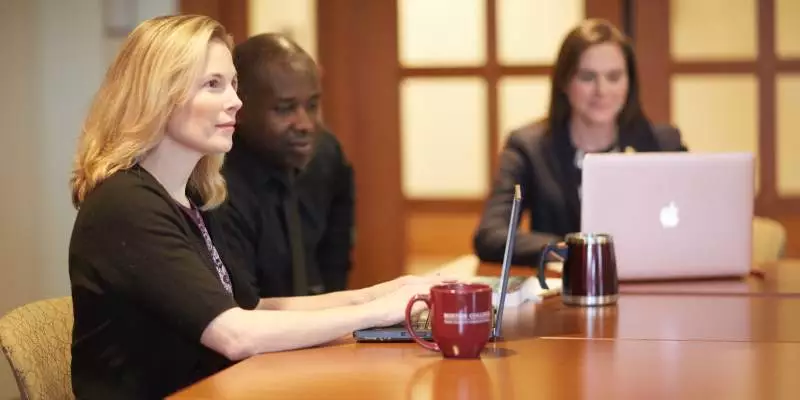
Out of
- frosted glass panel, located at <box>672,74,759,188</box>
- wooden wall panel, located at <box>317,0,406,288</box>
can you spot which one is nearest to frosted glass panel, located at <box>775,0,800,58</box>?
frosted glass panel, located at <box>672,74,759,188</box>

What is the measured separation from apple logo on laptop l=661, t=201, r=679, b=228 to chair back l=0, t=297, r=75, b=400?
129cm

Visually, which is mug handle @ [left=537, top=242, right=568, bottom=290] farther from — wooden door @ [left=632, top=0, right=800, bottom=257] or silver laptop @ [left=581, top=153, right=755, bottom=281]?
wooden door @ [left=632, top=0, right=800, bottom=257]

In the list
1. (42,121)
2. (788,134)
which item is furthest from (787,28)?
(42,121)

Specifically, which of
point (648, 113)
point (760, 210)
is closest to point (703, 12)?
point (648, 113)

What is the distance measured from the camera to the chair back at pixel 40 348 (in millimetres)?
1889

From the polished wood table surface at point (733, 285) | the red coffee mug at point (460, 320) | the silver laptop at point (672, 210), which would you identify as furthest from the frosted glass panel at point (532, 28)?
the red coffee mug at point (460, 320)

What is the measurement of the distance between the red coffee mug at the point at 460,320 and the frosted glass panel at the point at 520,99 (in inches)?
94.4

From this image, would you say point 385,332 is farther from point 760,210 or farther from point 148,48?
point 760,210

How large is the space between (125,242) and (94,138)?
0.81ft

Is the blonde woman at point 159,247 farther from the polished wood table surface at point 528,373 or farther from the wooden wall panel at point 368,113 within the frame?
the wooden wall panel at point 368,113

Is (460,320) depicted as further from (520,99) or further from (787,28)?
(787,28)

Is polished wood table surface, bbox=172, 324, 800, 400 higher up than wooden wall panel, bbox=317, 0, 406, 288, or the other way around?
wooden wall panel, bbox=317, 0, 406, 288

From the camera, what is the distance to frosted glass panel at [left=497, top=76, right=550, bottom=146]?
4.10 m

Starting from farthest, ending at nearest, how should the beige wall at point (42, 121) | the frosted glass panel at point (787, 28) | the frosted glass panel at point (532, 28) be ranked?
the frosted glass panel at point (532, 28), the frosted glass panel at point (787, 28), the beige wall at point (42, 121)
